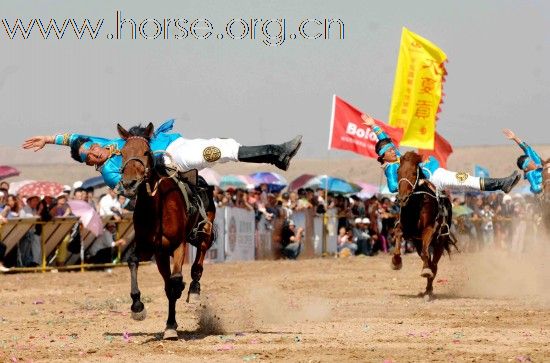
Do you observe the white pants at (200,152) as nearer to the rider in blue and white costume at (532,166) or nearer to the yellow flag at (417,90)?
the rider in blue and white costume at (532,166)

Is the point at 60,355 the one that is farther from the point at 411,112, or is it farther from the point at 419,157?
the point at 411,112

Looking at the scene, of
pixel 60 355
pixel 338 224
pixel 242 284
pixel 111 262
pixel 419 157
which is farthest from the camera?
pixel 338 224

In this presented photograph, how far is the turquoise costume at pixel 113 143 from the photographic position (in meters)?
12.9

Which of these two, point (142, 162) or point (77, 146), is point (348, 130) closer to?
point (77, 146)

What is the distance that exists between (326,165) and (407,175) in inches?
4614

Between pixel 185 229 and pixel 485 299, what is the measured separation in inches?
280

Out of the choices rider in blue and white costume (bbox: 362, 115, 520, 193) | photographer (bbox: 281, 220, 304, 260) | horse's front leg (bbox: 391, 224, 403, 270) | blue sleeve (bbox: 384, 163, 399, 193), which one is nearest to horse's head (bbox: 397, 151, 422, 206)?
blue sleeve (bbox: 384, 163, 399, 193)

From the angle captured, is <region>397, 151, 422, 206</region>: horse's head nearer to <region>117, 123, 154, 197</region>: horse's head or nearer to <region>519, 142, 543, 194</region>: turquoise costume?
<region>519, 142, 543, 194</region>: turquoise costume

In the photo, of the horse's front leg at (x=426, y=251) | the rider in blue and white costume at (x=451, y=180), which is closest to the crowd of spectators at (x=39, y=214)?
the rider in blue and white costume at (x=451, y=180)

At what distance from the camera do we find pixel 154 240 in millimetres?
12438

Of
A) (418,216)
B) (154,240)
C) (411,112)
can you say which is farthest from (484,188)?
(411,112)

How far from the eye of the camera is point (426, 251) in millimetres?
18297

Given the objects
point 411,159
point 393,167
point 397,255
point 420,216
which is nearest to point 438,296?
point 397,255

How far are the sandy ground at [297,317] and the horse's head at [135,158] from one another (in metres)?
1.49
